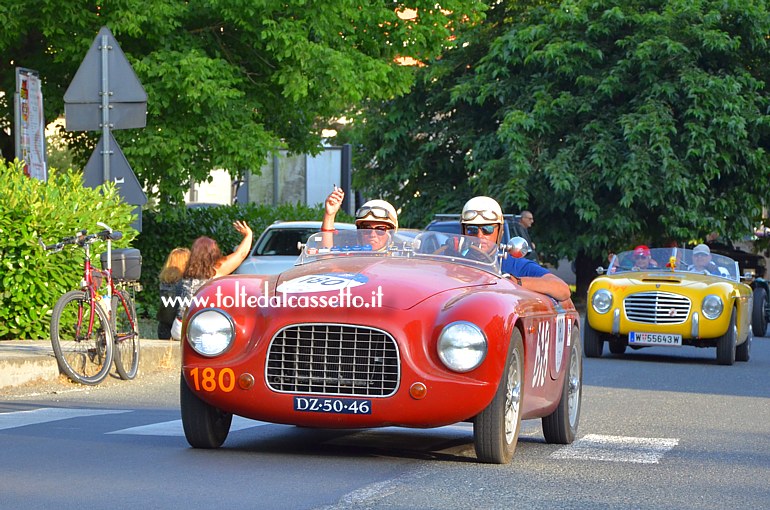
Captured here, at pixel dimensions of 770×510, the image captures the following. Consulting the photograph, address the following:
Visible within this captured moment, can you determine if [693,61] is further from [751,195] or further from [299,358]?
[299,358]

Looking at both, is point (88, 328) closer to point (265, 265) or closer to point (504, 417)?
point (504, 417)

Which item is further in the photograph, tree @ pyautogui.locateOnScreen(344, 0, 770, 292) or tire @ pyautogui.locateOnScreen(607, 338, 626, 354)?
tree @ pyautogui.locateOnScreen(344, 0, 770, 292)

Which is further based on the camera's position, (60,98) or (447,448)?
(60,98)

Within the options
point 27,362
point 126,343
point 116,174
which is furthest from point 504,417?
point 116,174

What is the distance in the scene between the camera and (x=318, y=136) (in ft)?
86.0

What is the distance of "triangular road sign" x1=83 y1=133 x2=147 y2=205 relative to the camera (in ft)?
47.2

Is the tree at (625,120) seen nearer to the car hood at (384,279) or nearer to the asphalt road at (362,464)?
the asphalt road at (362,464)

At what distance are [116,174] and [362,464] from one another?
7.13 metres

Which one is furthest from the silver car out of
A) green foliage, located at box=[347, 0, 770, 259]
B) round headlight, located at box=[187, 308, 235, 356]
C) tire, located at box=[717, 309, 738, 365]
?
round headlight, located at box=[187, 308, 235, 356]

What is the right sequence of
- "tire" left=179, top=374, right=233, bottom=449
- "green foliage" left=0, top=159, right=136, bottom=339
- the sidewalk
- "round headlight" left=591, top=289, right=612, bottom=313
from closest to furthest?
"tire" left=179, top=374, right=233, bottom=449 < the sidewalk < "green foliage" left=0, top=159, right=136, bottom=339 < "round headlight" left=591, top=289, right=612, bottom=313

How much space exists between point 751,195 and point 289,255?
1451 centimetres

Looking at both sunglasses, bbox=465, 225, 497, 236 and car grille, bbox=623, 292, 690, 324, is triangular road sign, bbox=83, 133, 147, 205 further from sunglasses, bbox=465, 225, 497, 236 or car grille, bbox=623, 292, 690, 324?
car grille, bbox=623, 292, 690, 324

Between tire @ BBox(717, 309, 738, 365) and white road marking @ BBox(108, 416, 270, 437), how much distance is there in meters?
9.58

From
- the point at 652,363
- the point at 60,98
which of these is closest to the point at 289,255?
the point at 60,98
